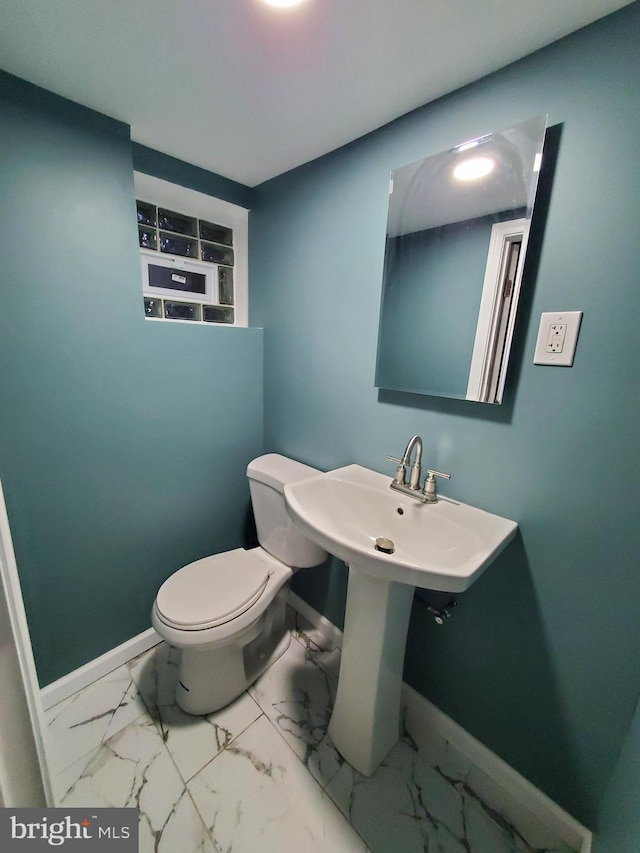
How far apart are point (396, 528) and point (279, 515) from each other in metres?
0.57

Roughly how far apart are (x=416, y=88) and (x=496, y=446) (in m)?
1.05

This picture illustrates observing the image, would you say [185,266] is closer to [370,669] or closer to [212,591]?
[212,591]

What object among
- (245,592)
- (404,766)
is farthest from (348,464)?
(404,766)

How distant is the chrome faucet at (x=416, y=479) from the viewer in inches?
41.1

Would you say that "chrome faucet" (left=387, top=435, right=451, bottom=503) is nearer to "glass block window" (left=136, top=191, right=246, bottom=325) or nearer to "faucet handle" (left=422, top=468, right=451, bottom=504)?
"faucet handle" (left=422, top=468, right=451, bottom=504)

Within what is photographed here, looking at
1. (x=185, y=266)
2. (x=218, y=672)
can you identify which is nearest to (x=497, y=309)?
(x=185, y=266)

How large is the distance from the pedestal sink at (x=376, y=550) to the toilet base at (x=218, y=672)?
1.25 feet

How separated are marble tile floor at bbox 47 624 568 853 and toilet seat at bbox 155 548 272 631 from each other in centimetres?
44

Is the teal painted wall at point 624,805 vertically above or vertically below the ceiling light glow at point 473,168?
below

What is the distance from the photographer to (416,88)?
93 centimetres

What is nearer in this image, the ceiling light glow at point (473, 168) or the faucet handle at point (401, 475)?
the ceiling light glow at point (473, 168)

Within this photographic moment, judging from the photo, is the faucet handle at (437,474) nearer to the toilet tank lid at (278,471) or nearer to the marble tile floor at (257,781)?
the toilet tank lid at (278,471)

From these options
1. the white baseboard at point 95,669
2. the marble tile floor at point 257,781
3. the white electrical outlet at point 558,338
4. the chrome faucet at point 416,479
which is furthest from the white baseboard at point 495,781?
the white electrical outlet at point 558,338

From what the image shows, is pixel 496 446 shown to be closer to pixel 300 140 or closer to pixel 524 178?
pixel 524 178
